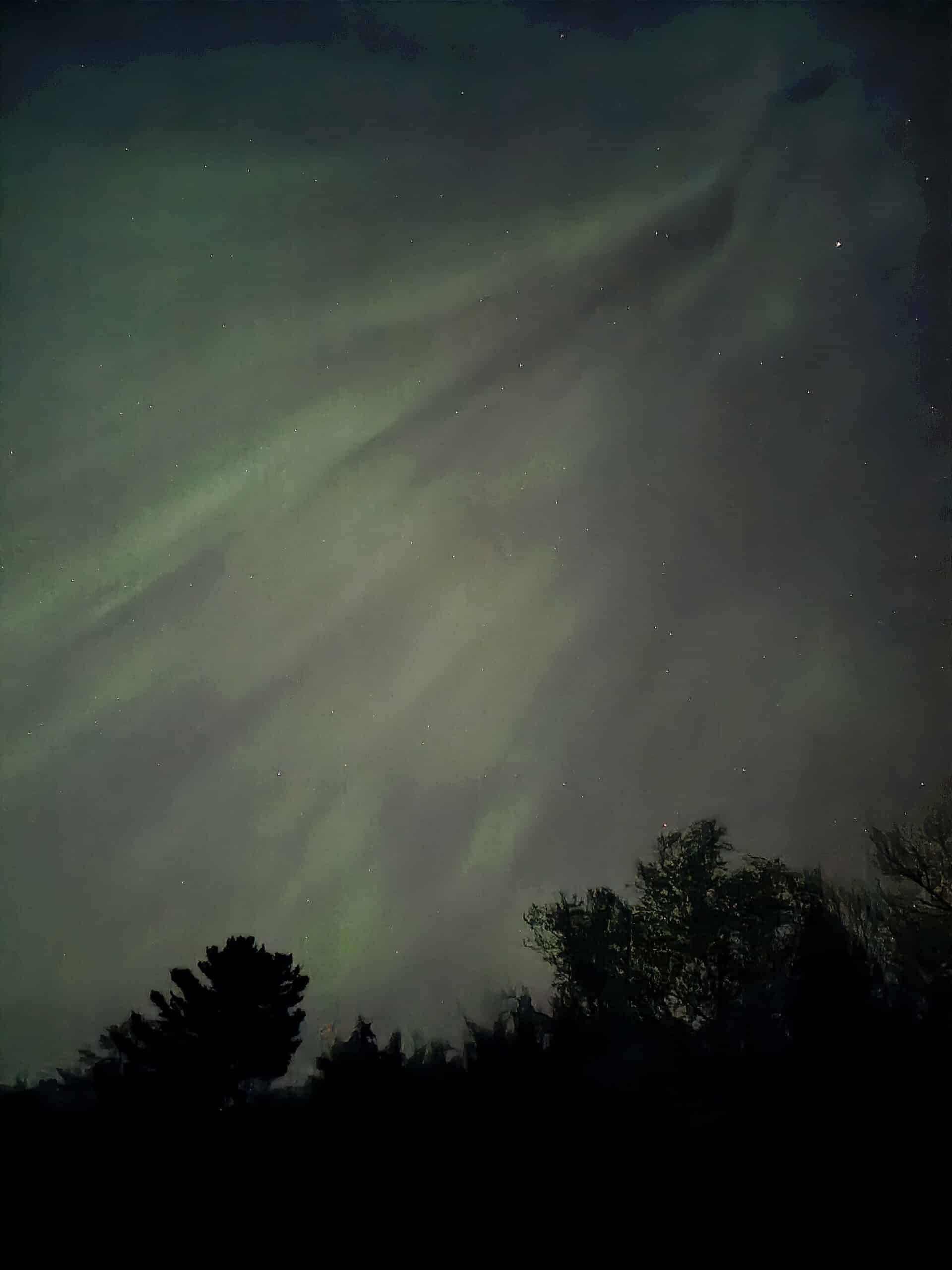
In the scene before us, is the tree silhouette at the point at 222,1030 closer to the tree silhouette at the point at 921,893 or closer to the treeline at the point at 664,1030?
the treeline at the point at 664,1030

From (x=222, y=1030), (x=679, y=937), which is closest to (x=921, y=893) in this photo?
(x=679, y=937)

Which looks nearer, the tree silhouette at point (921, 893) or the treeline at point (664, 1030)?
the treeline at point (664, 1030)

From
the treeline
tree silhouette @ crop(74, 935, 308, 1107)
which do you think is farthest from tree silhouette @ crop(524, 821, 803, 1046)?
tree silhouette @ crop(74, 935, 308, 1107)

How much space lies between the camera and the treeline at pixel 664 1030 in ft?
51.5

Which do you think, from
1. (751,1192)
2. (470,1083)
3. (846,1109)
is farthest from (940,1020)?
(470,1083)

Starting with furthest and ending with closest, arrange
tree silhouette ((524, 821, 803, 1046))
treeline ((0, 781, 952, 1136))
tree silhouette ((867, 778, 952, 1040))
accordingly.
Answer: tree silhouette ((524, 821, 803, 1046)) < tree silhouette ((867, 778, 952, 1040)) < treeline ((0, 781, 952, 1136))

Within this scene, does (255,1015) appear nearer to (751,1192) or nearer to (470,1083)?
(470,1083)

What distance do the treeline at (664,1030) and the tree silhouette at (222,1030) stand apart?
0.09 metres

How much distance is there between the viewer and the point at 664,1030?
27.9m

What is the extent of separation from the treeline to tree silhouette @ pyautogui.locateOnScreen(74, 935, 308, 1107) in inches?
3.6

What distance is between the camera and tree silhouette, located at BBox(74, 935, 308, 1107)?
27484mm

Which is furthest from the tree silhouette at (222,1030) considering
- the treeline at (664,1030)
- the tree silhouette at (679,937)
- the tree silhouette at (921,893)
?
the tree silhouette at (921,893)

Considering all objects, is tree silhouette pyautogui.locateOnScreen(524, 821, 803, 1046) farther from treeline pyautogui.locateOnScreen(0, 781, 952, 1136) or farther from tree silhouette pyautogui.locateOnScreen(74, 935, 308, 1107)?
tree silhouette pyautogui.locateOnScreen(74, 935, 308, 1107)

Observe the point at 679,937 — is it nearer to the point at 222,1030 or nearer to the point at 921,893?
the point at 921,893
